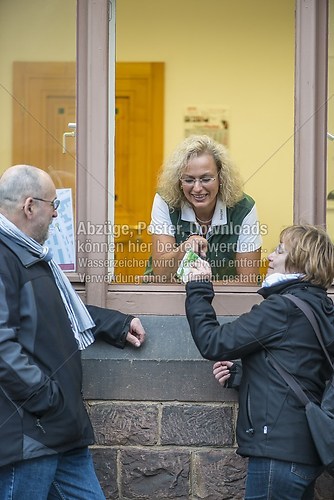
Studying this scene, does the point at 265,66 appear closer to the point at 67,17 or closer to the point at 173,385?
the point at 67,17

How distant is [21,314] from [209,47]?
14.0 feet

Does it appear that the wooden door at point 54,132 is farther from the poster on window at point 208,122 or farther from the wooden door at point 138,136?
the poster on window at point 208,122

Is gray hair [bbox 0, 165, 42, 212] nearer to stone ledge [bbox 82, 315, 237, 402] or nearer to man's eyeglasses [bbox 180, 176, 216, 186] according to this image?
stone ledge [bbox 82, 315, 237, 402]

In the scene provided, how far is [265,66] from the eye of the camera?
23.3 feet

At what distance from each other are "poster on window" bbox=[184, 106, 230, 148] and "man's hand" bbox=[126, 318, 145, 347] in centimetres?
299

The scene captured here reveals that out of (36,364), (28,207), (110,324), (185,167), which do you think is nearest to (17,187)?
(28,207)

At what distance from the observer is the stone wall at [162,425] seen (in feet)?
15.7

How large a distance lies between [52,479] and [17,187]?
1.19 meters

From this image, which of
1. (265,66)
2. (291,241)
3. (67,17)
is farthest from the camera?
(265,66)

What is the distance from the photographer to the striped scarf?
380 centimetres

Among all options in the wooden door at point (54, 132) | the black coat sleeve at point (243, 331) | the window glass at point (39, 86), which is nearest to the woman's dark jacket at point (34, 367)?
the black coat sleeve at point (243, 331)

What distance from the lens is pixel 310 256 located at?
3.97m

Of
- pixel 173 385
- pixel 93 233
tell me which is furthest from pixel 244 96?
pixel 173 385

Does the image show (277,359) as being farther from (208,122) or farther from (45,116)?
(208,122)
